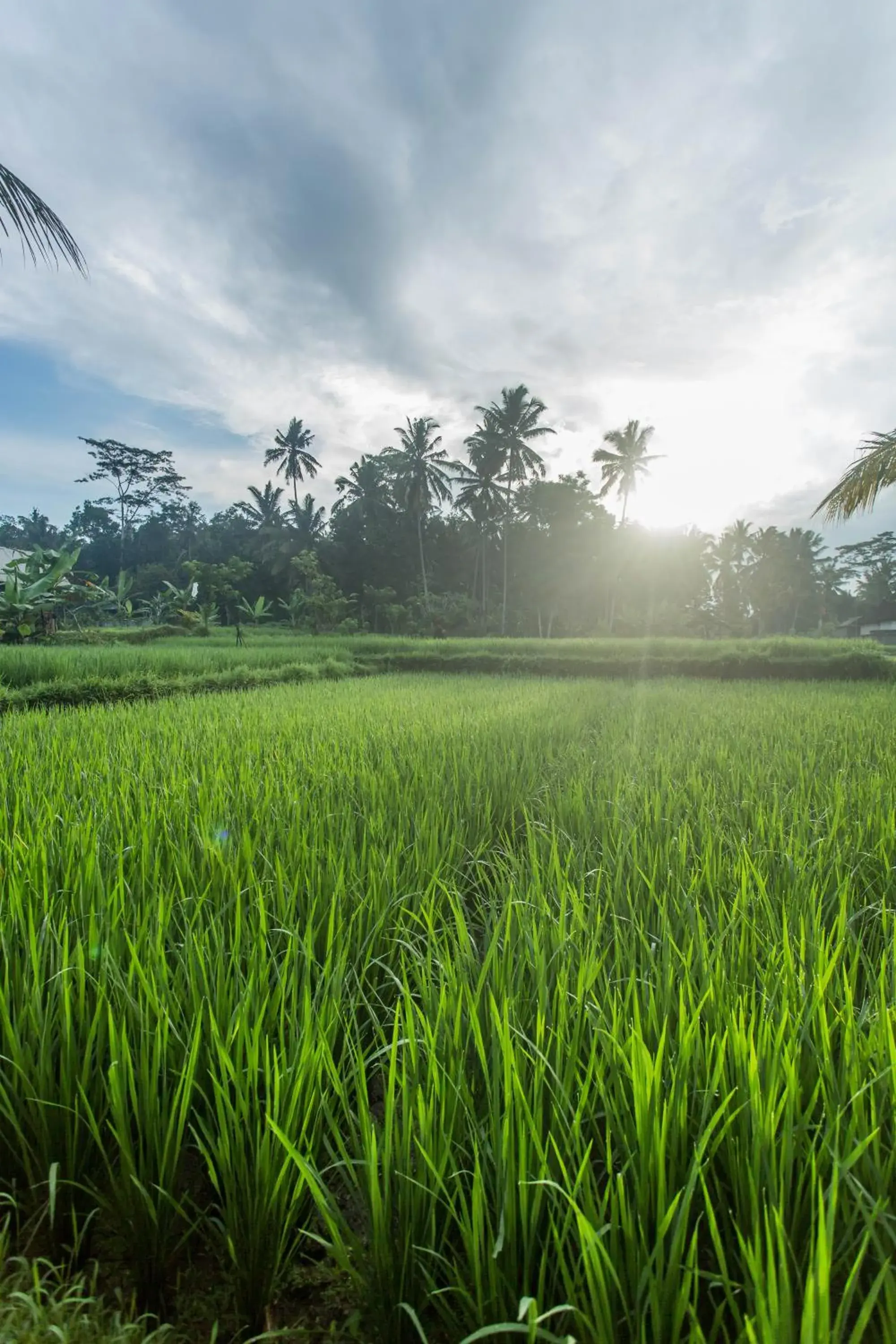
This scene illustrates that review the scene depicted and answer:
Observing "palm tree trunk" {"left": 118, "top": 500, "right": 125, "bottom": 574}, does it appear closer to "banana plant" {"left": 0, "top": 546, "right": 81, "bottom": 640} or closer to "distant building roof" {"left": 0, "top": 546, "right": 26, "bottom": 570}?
"distant building roof" {"left": 0, "top": 546, "right": 26, "bottom": 570}

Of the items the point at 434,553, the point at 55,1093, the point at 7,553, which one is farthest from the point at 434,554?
the point at 55,1093

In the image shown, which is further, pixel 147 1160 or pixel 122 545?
pixel 122 545

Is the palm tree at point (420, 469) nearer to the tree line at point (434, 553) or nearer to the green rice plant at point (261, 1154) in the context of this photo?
the tree line at point (434, 553)

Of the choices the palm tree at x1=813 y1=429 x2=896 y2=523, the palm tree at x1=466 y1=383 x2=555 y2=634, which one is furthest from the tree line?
the palm tree at x1=813 y1=429 x2=896 y2=523

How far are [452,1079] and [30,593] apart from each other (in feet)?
37.7

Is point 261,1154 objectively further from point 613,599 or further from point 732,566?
point 732,566

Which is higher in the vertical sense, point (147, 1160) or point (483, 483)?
point (483, 483)

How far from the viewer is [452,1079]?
0.81 metres

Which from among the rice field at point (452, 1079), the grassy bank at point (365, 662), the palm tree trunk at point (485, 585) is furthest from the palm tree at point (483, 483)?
the rice field at point (452, 1079)

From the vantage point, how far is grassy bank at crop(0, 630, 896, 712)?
19.6ft

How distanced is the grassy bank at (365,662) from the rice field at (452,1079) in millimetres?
4808

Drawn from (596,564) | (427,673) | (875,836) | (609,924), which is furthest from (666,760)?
(596,564)

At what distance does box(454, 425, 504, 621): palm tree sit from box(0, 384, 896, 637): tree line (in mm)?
62

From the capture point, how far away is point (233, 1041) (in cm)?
94
